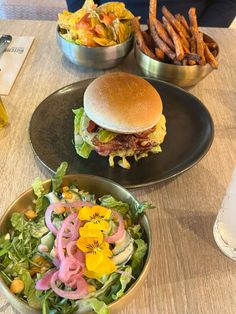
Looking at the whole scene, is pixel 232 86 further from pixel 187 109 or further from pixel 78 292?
pixel 78 292

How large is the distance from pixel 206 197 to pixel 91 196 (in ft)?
0.90

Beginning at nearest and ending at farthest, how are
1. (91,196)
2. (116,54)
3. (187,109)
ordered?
(91,196)
(187,109)
(116,54)

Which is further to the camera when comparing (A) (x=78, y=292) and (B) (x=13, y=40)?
(B) (x=13, y=40)

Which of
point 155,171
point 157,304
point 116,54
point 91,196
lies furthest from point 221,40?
point 157,304

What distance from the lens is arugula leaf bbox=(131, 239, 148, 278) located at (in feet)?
1.79

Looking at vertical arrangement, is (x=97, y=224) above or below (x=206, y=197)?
above

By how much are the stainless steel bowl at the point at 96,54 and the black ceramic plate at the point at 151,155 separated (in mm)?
99

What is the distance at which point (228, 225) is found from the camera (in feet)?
2.12

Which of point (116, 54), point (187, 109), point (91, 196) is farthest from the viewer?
point (116, 54)

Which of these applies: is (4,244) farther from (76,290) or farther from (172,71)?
(172,71)

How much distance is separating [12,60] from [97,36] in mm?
313

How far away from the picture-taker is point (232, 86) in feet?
3.60

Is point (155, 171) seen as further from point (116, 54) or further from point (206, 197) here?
point (116, 54)

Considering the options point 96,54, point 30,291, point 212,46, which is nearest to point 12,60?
point 96,54
